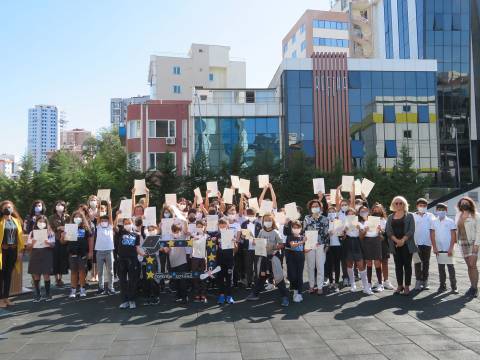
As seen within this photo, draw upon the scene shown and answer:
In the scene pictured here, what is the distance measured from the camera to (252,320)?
750 cm

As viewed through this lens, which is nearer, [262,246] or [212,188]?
[262,246]

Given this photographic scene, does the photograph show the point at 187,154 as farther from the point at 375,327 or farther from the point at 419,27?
the point at 375,327

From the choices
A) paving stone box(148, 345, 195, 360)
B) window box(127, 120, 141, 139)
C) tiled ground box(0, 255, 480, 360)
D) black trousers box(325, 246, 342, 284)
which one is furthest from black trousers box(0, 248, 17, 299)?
window box(127, 120, 141, 139)

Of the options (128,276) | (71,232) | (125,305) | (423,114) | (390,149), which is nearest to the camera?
(125,305)

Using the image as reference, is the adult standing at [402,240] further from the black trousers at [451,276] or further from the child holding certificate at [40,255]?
the child holding certificate at [40,255]

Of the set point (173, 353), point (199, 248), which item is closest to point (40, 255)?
point (199, 248)

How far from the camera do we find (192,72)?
2451 inches

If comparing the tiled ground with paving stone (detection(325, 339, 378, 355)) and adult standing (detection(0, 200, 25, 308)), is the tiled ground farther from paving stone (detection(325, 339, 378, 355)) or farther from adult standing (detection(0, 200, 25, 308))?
adult standing (detection(0, 200, 25, 308))

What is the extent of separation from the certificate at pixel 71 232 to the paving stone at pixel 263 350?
4.67 m

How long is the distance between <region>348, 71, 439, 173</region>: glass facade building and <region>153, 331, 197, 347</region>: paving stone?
37603 mm

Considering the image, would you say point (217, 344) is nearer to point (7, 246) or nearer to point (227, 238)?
point (227, 238)

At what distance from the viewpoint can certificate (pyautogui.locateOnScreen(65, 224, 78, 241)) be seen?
929 cm

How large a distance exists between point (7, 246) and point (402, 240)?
766cm

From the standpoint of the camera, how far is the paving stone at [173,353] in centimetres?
582
